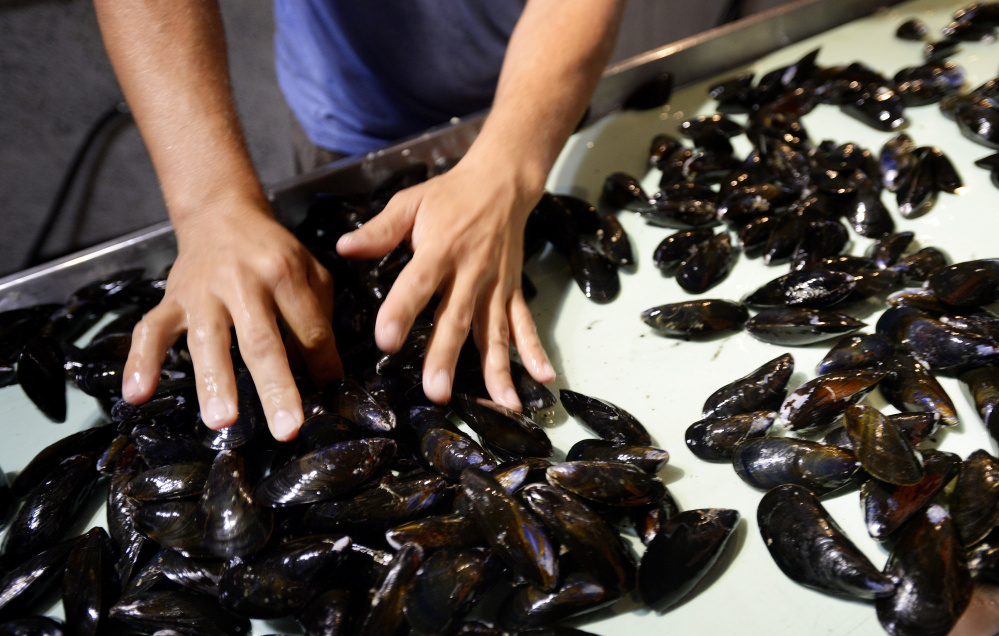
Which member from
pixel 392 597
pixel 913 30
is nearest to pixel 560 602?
pixel 392 597

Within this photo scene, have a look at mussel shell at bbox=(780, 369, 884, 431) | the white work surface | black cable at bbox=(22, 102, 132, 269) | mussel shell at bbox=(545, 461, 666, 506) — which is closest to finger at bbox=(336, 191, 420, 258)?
the white work surface

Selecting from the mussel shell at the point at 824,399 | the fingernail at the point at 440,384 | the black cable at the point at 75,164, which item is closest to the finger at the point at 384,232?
the fingernail at the point at 440,384

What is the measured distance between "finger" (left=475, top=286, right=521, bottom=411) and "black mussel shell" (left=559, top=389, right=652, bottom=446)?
0.31ft

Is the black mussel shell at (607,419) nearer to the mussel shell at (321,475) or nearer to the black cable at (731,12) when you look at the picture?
the mussel shell at (321,475)

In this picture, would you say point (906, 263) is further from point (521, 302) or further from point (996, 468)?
point (521, 302)

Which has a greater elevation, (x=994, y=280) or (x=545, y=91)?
(x=545, y=91)

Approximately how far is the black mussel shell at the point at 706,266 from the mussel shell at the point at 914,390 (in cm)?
33

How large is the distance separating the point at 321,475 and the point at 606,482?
0.37 m

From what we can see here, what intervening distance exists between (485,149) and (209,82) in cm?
48

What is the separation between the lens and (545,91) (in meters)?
1.16

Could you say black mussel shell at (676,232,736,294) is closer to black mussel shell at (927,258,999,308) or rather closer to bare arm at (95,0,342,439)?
black mussel shell at (927,258,999,308)

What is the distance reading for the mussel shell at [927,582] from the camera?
Answer: 67cm

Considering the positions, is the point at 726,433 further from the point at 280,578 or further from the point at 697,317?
the point at 280,578

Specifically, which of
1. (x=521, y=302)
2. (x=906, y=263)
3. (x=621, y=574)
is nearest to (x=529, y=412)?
(x=521, y=302)
